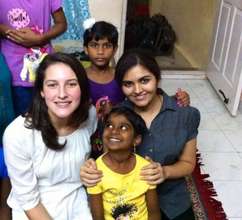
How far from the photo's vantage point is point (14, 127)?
1.17 metres

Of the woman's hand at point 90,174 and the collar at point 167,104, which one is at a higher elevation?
the collar at point 167,104

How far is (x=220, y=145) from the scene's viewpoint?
8.21 ft

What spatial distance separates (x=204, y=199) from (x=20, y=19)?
1.28 metres

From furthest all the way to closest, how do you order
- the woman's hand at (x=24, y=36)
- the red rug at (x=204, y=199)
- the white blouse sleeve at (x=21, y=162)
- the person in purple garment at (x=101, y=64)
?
the red rug at (x=204, y=199), the person in purple garment at (x=101, y=64), the woman's hand at (x=24, y=36), the white blouse sleeve at (x=21, y=162)

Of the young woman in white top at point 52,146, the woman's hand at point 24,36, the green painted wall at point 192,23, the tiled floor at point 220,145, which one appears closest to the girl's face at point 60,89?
the young woman in white top at point 52,146

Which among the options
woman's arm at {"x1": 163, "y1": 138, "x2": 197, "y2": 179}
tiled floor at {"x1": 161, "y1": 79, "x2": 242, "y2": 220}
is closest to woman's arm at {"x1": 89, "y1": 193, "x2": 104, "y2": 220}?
woman's arm at {"x1": 163, "y1": 138, "x2": 197, "y2": 179}

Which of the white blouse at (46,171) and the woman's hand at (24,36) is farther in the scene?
the woman's hand at (24,36)

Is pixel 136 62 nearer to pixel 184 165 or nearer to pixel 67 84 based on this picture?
pixel 67 84

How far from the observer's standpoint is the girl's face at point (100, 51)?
1704mm

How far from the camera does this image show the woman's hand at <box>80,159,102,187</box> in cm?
119

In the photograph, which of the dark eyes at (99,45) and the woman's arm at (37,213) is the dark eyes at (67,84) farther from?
the dark eyes at (99,45)

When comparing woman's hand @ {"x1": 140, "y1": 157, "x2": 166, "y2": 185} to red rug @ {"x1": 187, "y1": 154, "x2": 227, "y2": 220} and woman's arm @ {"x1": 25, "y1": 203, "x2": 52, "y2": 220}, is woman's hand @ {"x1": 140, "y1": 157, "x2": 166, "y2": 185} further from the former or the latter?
red rug @ {"x1": 187, "y1": 154, "x2": 227, "y2": 220}

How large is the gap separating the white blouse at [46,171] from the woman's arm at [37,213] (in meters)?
0.01

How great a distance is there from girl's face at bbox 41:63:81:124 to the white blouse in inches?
4.3
